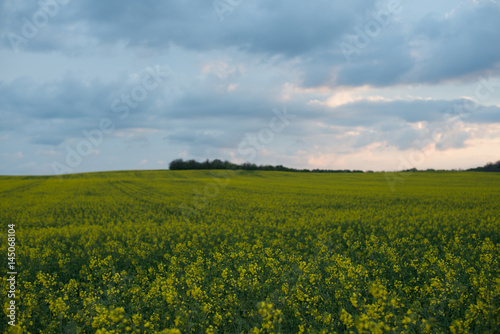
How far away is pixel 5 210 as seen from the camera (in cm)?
2133

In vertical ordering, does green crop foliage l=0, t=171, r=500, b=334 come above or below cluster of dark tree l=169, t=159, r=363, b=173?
below

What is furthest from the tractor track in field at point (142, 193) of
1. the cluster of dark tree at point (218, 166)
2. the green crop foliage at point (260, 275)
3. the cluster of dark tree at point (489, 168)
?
the cluster of dark tree at point (489, 168)

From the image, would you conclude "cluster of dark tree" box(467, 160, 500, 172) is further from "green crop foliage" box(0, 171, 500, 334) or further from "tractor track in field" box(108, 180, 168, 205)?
"tractor track in field" box(108, 180, 168, 205)

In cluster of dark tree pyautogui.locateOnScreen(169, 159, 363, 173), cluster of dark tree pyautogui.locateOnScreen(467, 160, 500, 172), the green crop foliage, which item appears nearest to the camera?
the green crop foliage

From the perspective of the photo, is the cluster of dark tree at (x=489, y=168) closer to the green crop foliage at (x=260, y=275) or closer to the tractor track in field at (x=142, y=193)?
the green crop foliage at (x=260, y=275)

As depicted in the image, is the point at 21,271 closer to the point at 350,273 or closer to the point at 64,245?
the point at 64,245

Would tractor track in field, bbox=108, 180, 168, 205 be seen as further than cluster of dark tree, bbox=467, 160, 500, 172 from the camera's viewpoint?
No

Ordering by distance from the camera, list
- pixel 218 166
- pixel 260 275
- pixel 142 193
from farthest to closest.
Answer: pixel 218 166, pixel 142 193, pixel 260 275

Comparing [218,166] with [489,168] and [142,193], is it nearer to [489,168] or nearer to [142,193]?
[142,193]

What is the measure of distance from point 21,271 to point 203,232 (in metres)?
5.83

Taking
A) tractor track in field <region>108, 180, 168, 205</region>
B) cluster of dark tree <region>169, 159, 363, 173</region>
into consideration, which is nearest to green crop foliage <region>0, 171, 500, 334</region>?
tractor track in field <region>108, 180, 168, 205</region>

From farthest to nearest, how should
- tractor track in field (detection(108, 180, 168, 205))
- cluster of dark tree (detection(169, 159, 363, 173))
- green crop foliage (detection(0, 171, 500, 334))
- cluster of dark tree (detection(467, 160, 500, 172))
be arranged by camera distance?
1. cluster of dark tree (detection(169, 159, 363, 173))
2. cluster of dark tree (detection(467, 160, 500, 172))
3. tractor track in field (detection(108, 180, 168, 205))
4. green crop foliage (detection(0, 171, 500, 334))

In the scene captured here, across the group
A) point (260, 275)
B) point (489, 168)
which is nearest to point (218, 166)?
point (489, 168)

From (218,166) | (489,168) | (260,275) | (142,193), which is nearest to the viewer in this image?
(260,275)
